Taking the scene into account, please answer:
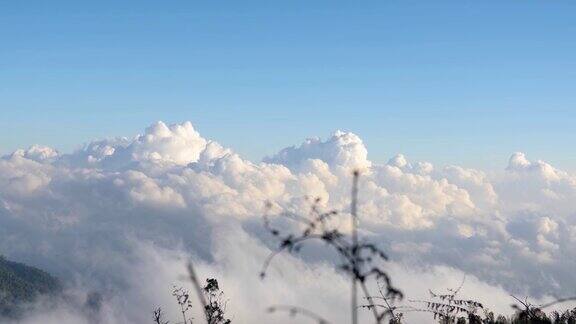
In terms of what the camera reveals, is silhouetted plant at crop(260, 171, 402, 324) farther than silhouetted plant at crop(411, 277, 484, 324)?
No

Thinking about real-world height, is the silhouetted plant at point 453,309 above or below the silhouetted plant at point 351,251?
above

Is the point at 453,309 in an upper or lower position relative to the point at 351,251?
upper

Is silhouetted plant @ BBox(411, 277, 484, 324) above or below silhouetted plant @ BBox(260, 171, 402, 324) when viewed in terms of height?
above

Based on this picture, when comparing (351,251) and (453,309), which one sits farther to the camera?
(453,309)

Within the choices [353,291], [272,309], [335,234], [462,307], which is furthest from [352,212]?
[462,307]

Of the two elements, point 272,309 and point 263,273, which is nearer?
point 272,309

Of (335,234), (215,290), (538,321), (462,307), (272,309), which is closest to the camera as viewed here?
(272,309)

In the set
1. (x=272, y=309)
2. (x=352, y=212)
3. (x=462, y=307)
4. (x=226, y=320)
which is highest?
(x=226, y=320)

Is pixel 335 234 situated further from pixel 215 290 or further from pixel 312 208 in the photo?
pixel 215 290

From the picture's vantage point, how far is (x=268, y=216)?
5.51m

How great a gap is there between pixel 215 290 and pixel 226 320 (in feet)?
20.0

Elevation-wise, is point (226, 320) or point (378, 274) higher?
point (226, 320)

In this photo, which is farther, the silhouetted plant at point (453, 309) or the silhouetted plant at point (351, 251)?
the silhouetted plant at point (453, 309)

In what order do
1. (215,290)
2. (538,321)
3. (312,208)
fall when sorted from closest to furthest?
(312,208) < (538,321) < (215,290)
